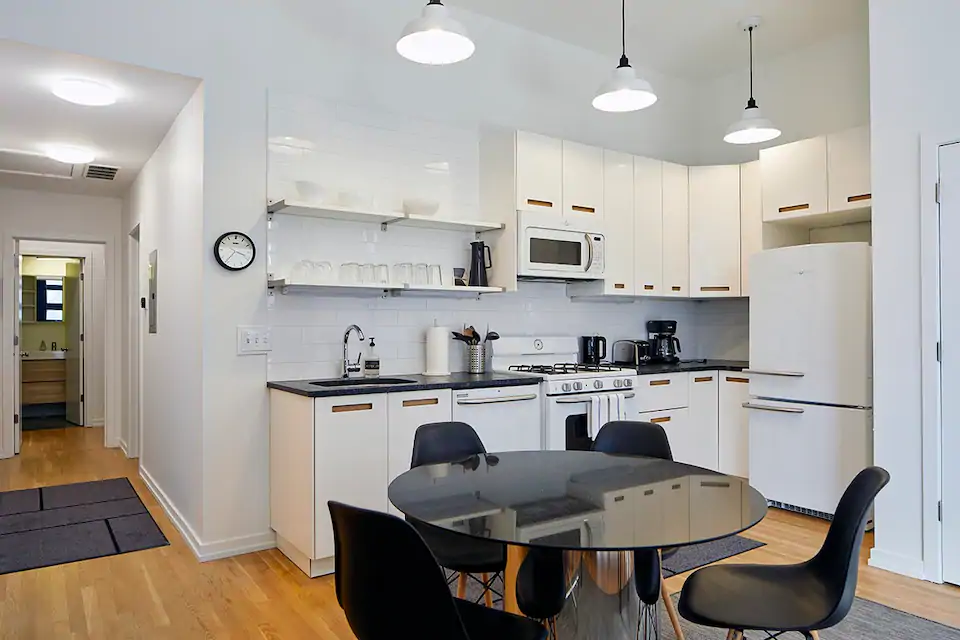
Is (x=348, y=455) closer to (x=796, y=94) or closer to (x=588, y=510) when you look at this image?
(x=588, y=510)

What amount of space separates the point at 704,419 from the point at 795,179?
69.0 inches

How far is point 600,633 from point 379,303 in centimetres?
248

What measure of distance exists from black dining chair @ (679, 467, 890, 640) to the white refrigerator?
6.86 feet

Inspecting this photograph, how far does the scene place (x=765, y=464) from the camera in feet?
14.0

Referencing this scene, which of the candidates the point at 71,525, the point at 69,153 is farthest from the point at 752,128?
the point at 71,525

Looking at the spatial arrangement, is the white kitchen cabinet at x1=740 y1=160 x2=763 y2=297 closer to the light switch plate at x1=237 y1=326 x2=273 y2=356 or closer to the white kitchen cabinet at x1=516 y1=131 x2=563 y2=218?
the white kitchen cabinet at x1=516 y1=131 x2=563 y2=218

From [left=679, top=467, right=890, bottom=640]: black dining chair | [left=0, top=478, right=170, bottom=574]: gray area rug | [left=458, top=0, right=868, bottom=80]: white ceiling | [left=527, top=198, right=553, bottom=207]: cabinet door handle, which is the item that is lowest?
[left=0, top=478, right=170, bottom=574]: gray area rug

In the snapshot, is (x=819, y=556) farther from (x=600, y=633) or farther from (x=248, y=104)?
(x=248, y=104)

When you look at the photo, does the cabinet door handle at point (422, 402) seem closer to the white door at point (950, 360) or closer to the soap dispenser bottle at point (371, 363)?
the soap dispenser bottle at point (371, 363)

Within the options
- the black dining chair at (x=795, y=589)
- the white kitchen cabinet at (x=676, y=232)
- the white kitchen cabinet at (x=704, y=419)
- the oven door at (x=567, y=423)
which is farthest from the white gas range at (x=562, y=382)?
the black dining chair at (x=795, y=589)

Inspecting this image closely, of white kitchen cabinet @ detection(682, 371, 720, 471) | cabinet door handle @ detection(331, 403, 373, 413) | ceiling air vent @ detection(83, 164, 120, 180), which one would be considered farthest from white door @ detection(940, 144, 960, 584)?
ceiling air vent @ detection(83, 164, 120, 180)

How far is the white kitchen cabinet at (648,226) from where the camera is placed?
482 centimetres

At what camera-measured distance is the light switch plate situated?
3.54 meters

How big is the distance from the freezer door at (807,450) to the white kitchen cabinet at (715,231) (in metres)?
1.05
